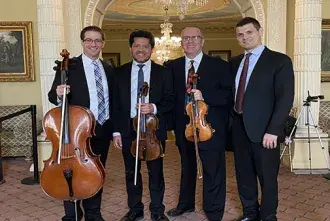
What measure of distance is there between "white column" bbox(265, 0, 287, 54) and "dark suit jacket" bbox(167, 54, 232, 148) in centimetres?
262

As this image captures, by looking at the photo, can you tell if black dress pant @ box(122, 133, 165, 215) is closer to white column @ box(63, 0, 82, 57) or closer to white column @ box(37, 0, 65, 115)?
white column @ box(37, 0, 65, 115)

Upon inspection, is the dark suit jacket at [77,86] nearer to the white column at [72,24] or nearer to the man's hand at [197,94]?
the man's hand at [197,94]

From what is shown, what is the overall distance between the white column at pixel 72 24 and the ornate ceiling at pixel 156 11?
9.80 feet

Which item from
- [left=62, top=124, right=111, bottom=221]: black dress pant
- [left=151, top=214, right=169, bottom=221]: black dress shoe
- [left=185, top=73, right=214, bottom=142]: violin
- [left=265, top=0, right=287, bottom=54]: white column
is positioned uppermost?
[left=265, top=0, right=287, bottom=54]: white column

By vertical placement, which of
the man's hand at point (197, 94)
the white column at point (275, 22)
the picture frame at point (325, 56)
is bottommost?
the man's hand at point (197, 94)

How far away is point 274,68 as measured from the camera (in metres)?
2.85

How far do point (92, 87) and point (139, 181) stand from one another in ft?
2.99

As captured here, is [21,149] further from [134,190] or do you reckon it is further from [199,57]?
[199,57]

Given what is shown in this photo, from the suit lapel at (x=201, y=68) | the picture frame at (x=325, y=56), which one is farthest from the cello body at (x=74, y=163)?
the picture frame at (x=325, y=56)

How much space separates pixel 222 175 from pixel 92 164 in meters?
1.16

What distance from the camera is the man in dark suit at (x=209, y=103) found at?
121 inches

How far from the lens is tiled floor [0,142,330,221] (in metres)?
3.60

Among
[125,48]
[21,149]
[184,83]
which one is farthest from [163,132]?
[125,48]

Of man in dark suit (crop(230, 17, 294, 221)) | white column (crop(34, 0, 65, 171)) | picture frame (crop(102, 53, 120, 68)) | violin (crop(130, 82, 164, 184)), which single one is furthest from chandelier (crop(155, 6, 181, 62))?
violin (crop(130, 82, 164, 184))
